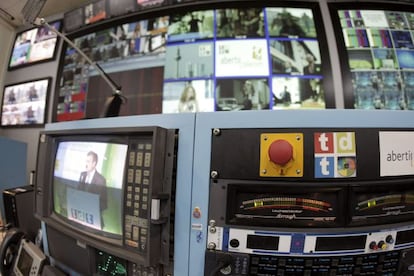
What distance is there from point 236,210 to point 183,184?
6.1 inches

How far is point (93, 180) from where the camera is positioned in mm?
697

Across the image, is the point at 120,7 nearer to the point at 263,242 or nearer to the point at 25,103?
the point at 25,103

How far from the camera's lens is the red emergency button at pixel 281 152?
1.55ft

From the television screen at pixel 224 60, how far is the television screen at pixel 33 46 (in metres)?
0.89

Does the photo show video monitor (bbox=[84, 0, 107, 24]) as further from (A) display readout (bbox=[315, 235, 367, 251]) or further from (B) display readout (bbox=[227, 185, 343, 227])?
(A) display readout (bbox=[315, 235, 367, 251])

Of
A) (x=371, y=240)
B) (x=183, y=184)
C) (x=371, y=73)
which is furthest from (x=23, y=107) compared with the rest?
(x=371, y=73)

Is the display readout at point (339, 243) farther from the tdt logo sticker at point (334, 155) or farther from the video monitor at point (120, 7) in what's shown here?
the video monitor at point (120, 7)

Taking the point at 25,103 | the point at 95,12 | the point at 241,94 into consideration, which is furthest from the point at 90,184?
the point at 25,103

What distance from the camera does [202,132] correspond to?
1.77ft

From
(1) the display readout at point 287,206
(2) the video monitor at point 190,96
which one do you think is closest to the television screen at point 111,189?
(1) the display readout at point 287,206

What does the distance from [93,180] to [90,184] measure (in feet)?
0.07

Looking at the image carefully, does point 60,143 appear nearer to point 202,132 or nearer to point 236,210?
point 202,132

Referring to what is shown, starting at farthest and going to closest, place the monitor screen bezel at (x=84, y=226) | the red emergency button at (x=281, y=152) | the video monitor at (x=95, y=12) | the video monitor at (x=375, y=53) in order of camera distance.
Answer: the video monitor at (x=95, y=12) < the video monitor at (x=375, y=53) < the monitor screen bezel at (x=84, y=226) < the red emergency button at (x=281, y=152)

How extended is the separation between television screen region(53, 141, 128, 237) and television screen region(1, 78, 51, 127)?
181 cm
